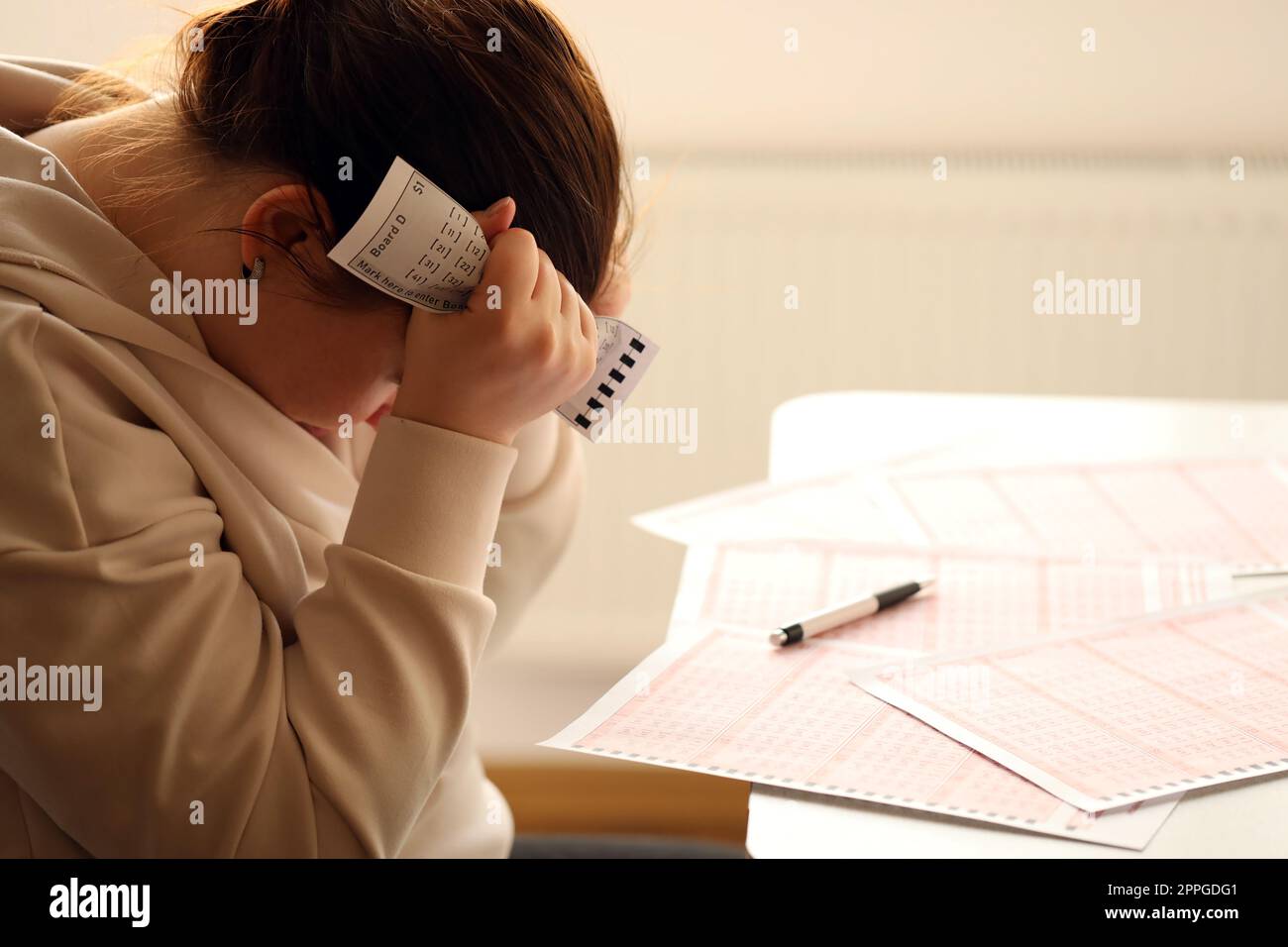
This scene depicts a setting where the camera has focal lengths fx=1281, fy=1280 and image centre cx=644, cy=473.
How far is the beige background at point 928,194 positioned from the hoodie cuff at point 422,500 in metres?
1.03

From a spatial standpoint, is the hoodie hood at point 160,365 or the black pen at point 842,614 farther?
the black pen at point 842,614

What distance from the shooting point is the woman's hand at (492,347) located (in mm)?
645

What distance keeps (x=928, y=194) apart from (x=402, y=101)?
1.16m

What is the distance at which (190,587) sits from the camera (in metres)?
0.58

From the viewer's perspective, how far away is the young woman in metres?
0.56

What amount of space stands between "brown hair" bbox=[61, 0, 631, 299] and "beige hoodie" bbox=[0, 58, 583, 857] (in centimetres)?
10

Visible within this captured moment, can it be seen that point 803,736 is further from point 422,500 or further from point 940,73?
point 940,73

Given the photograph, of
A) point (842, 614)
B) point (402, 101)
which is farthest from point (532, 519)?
point (402, 101)

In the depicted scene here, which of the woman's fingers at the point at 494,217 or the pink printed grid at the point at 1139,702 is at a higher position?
the woman's fingers at the point at 494,217

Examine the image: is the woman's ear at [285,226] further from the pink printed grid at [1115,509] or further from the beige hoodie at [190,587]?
the pink printed grid at [1115,509]

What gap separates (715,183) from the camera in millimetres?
1675

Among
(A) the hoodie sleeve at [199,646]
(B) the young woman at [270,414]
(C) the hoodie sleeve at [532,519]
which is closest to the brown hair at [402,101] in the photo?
(B) the young woman at [270,414]

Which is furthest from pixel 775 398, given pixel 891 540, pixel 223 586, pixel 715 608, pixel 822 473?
pixel 223 586
